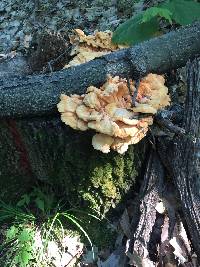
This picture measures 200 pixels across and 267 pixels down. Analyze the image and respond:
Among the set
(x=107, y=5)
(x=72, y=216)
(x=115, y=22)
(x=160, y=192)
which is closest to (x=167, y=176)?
(x=160, y=192)

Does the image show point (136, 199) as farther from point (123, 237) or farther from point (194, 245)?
point (194, 245)

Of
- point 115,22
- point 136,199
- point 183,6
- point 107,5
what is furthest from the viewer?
point 107,5

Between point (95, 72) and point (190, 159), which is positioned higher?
point (95, 72)

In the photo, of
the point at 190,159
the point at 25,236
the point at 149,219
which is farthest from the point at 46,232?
the point at 190,159

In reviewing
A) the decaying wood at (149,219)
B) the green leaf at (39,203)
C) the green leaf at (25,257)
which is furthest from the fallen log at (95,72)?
the green leaf at (25,257)

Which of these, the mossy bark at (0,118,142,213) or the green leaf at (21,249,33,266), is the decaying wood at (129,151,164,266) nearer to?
the mossy bark at (0,118,142,213)

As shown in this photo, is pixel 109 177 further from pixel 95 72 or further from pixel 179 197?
pixel 95 72

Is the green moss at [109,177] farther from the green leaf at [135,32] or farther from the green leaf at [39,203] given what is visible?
the green leaf at [135,32]

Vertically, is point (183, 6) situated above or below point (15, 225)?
above
